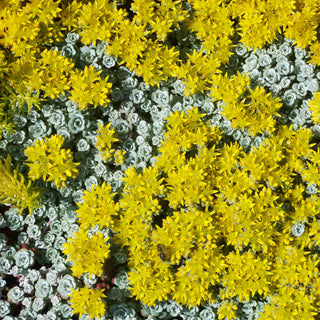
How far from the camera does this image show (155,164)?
221 centimetres

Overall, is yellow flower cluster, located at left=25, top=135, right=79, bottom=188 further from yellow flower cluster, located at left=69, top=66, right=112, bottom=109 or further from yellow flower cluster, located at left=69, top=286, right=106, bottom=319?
yellow flower cluster, located at left=69, top=286, right=106, bottom=319

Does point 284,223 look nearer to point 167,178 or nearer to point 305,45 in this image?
point 167,178

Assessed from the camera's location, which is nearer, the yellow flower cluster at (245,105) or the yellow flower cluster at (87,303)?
the yellow flower cluster at (87,303)

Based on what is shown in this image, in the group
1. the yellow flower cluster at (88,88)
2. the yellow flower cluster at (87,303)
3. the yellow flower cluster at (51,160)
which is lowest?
the yellow flower cluster at (87,303)

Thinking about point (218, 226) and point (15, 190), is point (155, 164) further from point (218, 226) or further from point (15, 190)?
point (15, 190)

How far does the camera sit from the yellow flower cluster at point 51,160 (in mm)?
2109

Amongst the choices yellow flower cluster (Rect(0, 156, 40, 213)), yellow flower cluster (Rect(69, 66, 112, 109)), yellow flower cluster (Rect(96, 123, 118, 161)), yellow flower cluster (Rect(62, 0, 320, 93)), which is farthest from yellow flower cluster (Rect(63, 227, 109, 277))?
yellow flower cluster (Rect(62, 0, 320, 93))

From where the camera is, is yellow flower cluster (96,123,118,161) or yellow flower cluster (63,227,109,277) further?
yellow flower cluster (96,123,118,161)

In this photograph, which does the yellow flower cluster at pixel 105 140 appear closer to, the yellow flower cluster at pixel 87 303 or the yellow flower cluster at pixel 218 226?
the yellow flower cluster at pixel 218 226

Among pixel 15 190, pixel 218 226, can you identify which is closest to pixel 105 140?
pixel 15 190

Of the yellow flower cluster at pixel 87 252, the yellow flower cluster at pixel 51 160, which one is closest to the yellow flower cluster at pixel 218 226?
the yellow flower cluster at pixel 87 252

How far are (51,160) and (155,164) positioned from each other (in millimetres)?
559

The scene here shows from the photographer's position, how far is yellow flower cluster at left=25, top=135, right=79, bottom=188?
211 centimetres

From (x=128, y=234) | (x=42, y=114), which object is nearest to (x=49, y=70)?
(x=42, y=114)
